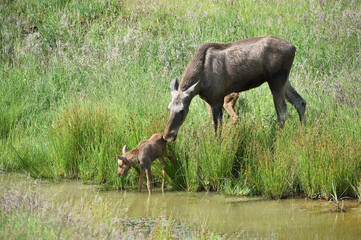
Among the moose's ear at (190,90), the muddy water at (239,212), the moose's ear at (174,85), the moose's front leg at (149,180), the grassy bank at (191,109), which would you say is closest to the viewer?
the muddy water at (239,212)

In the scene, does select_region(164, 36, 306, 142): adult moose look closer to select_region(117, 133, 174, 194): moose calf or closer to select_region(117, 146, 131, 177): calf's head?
select_region(117, 133, 174, 194): moose calf

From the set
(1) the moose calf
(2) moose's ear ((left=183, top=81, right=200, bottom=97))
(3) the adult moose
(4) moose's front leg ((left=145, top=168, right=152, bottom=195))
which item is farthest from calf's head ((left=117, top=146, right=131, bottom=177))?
(2) moose's ear ((left=183, top=81, right=200, bottom=97))

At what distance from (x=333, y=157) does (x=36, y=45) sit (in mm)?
8951

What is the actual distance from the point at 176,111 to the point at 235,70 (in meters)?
1.27

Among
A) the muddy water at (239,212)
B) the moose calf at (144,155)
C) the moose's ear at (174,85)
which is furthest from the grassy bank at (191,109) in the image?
the moose's ear at (174,85)

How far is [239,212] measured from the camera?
22.9ft

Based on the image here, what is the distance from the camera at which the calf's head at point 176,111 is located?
7.91 m

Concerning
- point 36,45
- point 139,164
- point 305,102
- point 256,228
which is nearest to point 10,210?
point 256,228

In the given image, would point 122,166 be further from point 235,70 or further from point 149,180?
point 235,70

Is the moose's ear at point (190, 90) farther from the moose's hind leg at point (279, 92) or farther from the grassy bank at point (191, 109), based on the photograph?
the moose's hind leg at point (279, 92)

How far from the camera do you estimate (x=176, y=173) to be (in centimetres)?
825

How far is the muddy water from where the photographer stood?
6062mm

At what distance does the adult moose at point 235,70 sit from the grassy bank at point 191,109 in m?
0.51

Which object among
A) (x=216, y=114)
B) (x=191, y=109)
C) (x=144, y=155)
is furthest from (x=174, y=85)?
(x=191, y=109)
